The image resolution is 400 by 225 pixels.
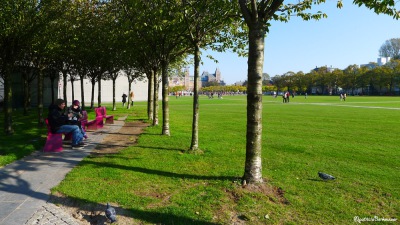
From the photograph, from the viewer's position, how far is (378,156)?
8.47 metres

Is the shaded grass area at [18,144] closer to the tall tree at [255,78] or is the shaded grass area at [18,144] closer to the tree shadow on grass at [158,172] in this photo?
the tree shadow on grass at [158,172]

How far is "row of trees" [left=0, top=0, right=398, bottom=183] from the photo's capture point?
559 cm

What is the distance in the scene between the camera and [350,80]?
297 ft

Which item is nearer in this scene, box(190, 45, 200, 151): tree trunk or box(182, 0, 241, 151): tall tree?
box(182, 0, 241, 151): tall tree

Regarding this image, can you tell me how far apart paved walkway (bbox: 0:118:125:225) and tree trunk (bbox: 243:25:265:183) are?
3089mm

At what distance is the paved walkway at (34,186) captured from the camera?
14.4 ft

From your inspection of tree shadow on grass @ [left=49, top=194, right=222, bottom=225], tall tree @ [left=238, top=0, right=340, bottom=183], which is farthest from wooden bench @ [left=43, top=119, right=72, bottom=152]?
tall tree @ [left=238, top=0, right=340, bottom=183]

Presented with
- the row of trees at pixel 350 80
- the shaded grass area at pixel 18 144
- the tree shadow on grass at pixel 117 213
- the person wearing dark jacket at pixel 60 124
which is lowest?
the tree shadow on grass at pixel 117 213

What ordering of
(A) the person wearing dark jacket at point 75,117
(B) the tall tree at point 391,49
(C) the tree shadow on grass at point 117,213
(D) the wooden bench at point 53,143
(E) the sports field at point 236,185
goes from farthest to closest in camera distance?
(B) the tall tree at point 391,49 < (A) the person wearing dark jacket at point 75,117 < (D) the wooden bench at point 53,143 < (E) the sports field at point 236,185 < (C) the tree shadow on grass at point 117,213

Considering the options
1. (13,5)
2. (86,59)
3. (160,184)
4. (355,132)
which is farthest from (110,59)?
(160,184)

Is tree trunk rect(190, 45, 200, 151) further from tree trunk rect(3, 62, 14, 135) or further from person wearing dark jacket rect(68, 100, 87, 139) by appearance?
tree trunk rect(3, 62, 14, 135)

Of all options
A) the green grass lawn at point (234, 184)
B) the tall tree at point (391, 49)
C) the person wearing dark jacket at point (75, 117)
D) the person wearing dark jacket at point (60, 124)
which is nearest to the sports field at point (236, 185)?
the green grass lawn at point (234, 184)

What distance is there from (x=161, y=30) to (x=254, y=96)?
4361 millimetres

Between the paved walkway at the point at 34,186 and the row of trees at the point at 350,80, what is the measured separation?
90.3 metres
